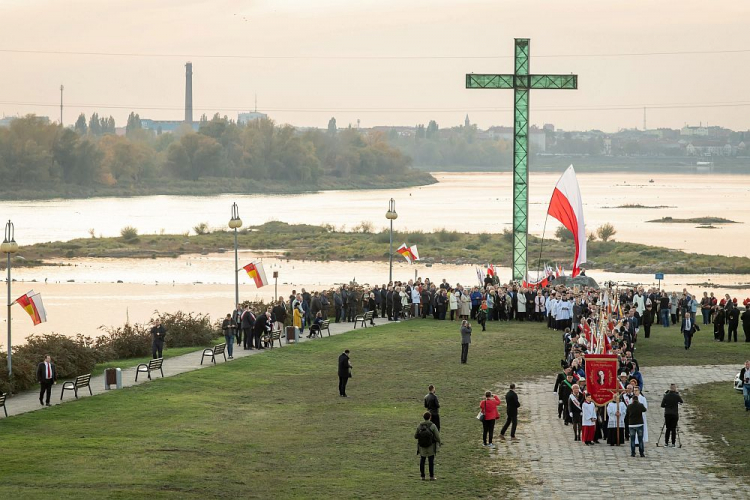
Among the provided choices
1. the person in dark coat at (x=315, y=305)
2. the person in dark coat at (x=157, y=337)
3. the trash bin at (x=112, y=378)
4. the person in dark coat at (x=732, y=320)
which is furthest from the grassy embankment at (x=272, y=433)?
the person in dark coat at (x=732, y=320)

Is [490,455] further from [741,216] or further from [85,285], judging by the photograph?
[741,216]

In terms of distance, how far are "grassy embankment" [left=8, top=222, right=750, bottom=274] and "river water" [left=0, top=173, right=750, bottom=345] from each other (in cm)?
205

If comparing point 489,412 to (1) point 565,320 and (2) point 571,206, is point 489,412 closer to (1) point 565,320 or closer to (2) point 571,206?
(1) point 565,320

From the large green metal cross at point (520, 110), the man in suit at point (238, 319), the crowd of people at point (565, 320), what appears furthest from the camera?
the large green metal cross at point (520, 110)

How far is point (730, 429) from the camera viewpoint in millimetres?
23500

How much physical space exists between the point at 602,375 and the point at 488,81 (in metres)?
28.0

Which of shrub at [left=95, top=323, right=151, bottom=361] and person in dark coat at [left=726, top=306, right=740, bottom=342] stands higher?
person in dark coat at [left=726, top=306, right=740, bottom=342]

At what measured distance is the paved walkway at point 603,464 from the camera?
60.8 feet

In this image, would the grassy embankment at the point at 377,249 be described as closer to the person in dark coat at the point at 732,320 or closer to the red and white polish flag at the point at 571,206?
the red and white polish flag at the point at 571,206

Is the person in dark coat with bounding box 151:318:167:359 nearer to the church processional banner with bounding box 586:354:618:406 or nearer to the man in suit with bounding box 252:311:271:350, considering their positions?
the man in suit with bounding box 252:311:271:350

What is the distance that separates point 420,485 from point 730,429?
782cm

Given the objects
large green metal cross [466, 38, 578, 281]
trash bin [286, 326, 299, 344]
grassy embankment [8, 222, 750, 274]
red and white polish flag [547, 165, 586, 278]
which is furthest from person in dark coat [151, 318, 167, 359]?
grassy embankment [8, 222, 750, 274]

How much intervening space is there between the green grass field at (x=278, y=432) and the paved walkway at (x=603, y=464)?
2.19 feet

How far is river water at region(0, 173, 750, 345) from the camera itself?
56.4m
